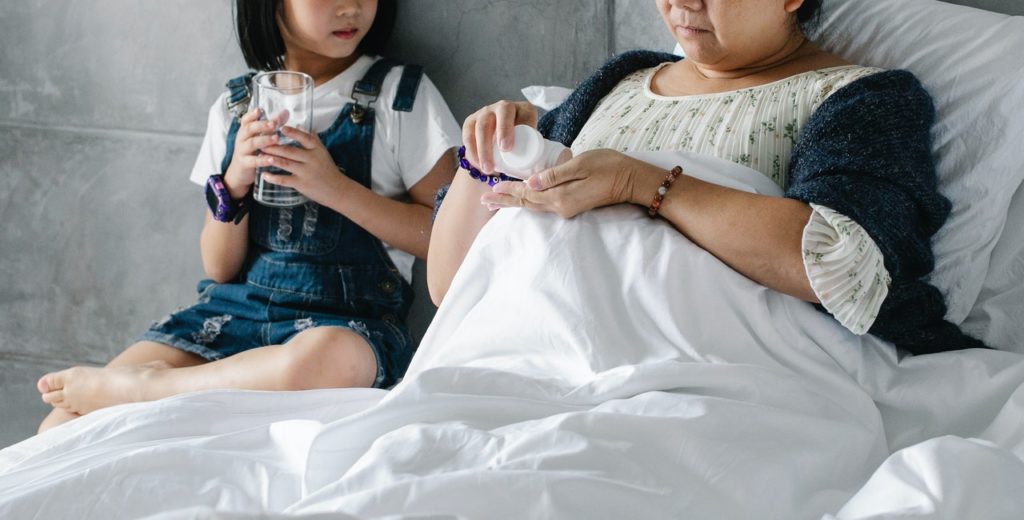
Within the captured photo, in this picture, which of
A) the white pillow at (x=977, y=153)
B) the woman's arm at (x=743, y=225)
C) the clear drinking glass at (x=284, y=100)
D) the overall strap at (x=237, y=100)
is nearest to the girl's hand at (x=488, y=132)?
the woman's arm at (x=743, y=225)

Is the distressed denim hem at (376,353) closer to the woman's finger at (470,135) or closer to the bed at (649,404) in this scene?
the bed at (649,404)

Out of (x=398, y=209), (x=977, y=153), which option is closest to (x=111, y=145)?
(x=398, y=209)

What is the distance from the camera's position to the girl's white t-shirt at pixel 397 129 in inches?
79.8

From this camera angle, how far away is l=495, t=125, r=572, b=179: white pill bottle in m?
1.48

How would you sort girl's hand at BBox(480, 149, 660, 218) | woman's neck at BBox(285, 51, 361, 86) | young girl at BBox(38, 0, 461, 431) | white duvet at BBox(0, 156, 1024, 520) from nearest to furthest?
1. white duvet at BBox(0, 156, 1024, 520)
2. girl's hand at BBox(480, 149, 660, 218)
3. young girl at BBox(38, 0, 461, 431)
4. woman's neck at BBox(285, 51, 361, 86)

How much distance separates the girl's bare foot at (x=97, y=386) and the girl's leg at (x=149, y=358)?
0.08 feet

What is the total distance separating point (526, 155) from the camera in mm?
1482

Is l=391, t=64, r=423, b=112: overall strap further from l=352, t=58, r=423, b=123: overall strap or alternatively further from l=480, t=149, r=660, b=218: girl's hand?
l=480, t=149, r=660, b=218: girl's hand

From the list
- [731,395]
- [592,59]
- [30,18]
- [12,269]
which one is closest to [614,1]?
[592,59]

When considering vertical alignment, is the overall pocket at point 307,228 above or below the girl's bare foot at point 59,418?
above

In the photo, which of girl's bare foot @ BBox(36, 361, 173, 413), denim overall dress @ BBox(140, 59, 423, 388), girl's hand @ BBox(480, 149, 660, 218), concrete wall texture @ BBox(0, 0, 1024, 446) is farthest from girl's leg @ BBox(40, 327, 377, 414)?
girl's hand @ BBox(480, 149, 660, 218)

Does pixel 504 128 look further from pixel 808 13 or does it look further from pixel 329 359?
pixel 329 359

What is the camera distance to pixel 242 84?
2.11 m

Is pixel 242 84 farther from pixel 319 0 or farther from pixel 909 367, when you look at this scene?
pixel 909 367
